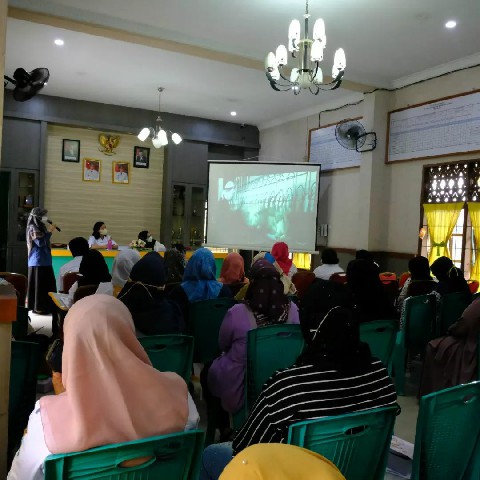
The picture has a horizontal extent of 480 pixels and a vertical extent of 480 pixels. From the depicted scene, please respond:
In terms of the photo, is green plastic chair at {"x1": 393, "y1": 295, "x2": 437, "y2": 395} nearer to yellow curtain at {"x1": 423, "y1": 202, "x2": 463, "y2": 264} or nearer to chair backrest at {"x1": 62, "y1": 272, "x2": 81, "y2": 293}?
yellow curtain at {"x1": 423, "y1": 202, "x2": 463, "y2": 264}

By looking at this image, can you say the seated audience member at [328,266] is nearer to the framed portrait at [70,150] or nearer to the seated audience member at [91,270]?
the seated audience member at [91,270]

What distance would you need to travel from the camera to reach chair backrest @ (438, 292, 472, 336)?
12.6 ft

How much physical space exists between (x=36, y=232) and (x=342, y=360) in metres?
5.34

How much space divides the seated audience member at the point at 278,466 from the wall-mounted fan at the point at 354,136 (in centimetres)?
664

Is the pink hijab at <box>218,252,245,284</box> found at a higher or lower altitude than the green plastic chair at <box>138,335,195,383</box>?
higher

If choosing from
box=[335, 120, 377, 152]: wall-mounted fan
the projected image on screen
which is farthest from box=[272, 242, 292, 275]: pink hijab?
the projected image on screen

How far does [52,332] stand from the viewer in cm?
514

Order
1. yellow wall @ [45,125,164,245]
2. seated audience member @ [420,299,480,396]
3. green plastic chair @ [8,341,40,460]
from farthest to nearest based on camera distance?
yellow wall @ [45,125,164,245], seated audience member @ [420,299,480,396], green plastic chair @ [8,341,40,460]

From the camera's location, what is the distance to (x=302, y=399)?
4.87 feet

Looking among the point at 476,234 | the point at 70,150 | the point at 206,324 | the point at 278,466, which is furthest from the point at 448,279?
the point at 70,150

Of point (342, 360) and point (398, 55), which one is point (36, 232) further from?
point (342, 360)

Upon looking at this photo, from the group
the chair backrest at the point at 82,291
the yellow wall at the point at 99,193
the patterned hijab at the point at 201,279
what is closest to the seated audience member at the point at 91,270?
the chair backrest at the point at 82,291

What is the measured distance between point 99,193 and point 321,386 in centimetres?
827

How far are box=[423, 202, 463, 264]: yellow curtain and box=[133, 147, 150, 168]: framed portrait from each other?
5.47 metres
